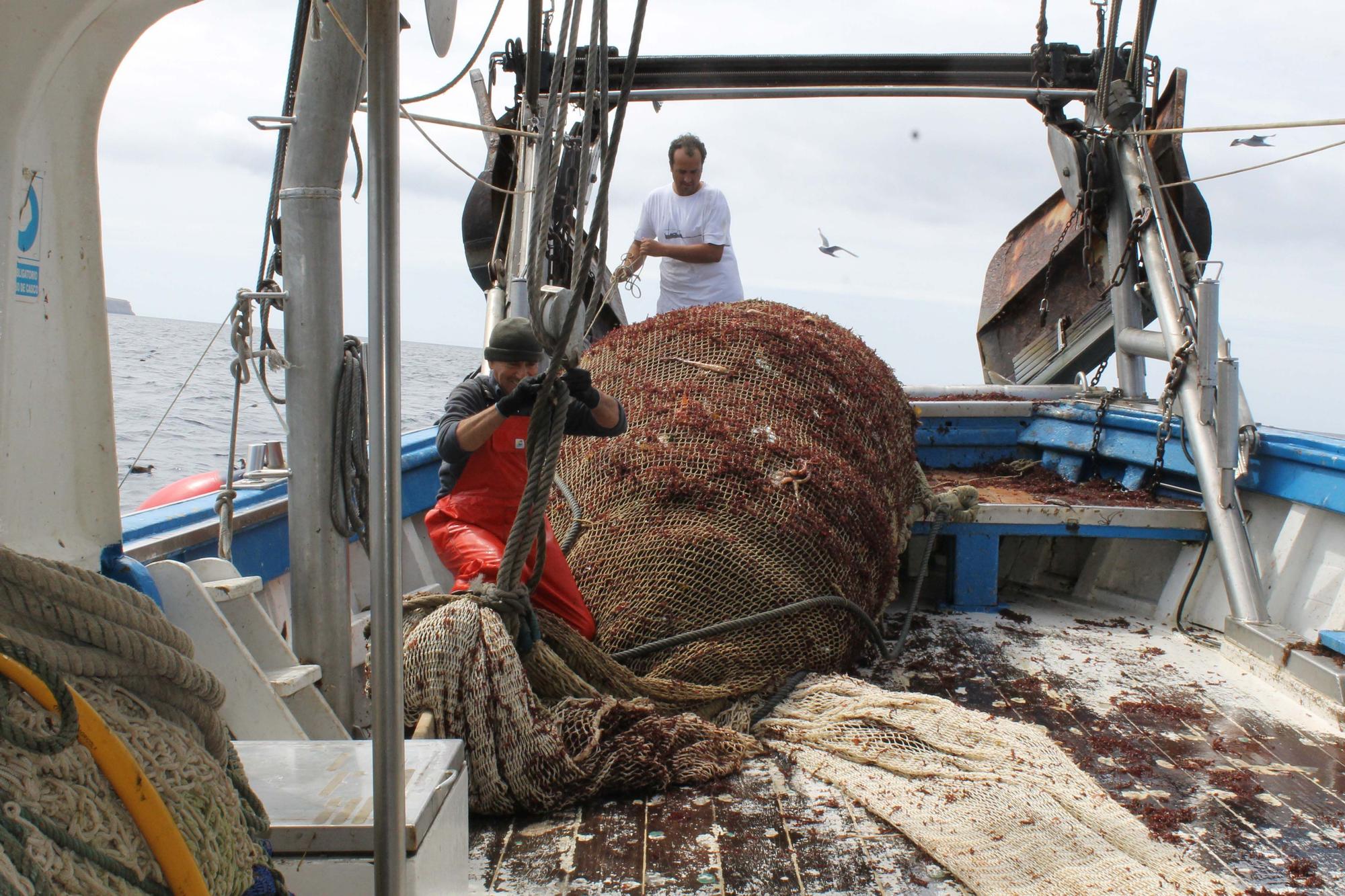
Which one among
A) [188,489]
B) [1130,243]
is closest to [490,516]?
[188,489]

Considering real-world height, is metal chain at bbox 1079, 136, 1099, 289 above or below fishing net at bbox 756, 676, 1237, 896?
above

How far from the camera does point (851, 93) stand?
6.23 metres

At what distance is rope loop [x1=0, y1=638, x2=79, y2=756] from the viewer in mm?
976

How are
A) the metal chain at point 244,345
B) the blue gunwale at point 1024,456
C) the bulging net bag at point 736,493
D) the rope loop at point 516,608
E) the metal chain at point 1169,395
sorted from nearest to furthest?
1. the metal chain at point 244,345
2. the rope loop at point 516,608
3. the blue gunwale at point 1024,456
4. the bulging net bag at point 736,493
5. the metal chain at point 1169,395

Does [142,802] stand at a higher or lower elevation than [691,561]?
higher

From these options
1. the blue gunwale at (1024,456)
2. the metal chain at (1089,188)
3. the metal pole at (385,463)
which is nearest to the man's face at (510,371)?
the blue gunwale at (1024,456)

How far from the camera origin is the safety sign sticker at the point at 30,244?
1566 millimetres

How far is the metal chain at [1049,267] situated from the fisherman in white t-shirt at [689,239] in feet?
8.22

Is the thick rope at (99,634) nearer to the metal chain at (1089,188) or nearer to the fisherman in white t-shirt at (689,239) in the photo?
the fisherman in white t-shirt at (689,239)

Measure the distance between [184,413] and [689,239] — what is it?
18.0m

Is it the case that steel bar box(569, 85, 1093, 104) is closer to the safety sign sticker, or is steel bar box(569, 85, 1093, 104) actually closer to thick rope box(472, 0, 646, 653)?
thick rope box(472, 0, 646, 653)

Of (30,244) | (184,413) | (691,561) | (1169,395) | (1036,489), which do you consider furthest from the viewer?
(184,413)

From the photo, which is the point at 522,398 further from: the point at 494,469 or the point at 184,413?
the point at 184,413

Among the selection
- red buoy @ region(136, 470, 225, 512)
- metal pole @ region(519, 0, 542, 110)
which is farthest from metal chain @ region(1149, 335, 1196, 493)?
red buoy @ region(136, 470, 225, 512)
